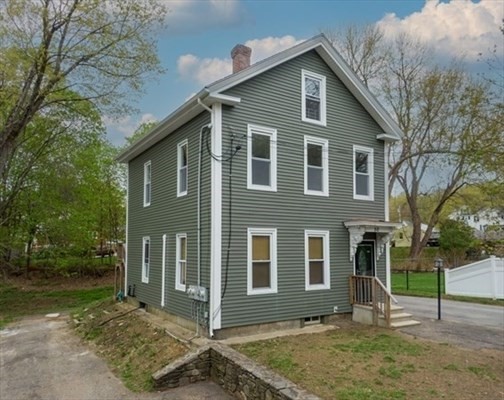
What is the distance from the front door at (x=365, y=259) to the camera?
11.9m

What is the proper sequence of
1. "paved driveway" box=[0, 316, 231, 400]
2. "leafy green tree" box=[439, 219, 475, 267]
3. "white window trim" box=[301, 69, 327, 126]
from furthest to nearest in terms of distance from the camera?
"leafy green tree" box=[439, 219, 475, 267], "white window trim" box=[301, 69, 327, 126], "paved driveway" box=[0, 316, 231, 400]

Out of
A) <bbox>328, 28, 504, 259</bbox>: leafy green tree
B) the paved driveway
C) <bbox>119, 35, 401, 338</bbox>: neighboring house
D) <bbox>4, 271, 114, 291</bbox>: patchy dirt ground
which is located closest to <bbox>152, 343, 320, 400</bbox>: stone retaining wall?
the paved driveway

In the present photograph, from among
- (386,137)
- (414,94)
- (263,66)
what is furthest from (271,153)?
(414,94)

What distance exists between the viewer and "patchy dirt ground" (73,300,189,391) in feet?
25.4

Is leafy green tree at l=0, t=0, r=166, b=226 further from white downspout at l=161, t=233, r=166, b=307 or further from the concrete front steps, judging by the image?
the concrete front steps

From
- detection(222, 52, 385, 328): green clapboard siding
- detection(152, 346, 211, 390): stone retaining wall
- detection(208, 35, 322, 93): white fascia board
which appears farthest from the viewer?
detection(222, 52, 385, 328): green clapboard siding

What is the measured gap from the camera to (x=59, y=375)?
25.9ft

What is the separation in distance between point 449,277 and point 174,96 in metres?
14.4

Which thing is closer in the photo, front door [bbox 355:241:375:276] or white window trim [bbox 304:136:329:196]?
white window trim [bbox 304:136:329:196]

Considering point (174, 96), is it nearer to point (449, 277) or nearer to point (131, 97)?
point (131, 97)

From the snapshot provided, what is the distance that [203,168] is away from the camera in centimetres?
948

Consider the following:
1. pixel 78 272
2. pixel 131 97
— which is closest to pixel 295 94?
pixel 131 97

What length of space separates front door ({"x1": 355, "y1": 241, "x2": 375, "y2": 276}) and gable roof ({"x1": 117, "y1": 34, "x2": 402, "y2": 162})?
3.58 meters

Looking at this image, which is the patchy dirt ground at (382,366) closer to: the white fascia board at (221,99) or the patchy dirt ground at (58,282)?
the white fascia board at (221,99)
